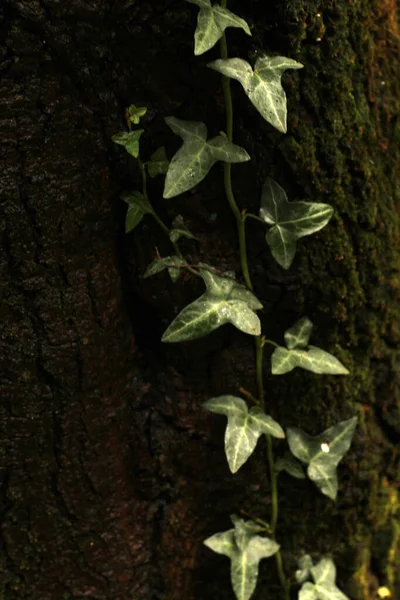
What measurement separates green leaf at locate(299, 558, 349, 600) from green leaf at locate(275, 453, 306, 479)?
21 cm

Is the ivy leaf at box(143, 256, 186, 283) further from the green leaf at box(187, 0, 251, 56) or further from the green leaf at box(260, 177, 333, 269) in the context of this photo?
the green leaf at box(187, 0, 251, 56)

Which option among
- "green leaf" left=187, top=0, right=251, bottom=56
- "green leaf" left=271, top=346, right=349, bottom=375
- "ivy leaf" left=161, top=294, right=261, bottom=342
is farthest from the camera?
"green leaf" left=271, top=346, right=349, bottom=375

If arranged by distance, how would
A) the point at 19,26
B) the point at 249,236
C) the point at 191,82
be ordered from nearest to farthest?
the point at 19,26 → the point at 191,82 → the point at 249,236

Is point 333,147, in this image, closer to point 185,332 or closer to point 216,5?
point 216,5

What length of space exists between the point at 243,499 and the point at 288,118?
2.47 feet

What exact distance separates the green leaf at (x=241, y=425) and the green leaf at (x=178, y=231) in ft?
1.00

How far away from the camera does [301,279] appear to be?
124cm

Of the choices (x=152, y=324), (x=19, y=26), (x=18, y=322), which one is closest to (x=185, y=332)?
(x=152, y=324)

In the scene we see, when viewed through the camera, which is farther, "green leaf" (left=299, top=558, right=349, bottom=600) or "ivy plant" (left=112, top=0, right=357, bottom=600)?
"green leaf" (left=299, top=558, right=349, bottom=600)

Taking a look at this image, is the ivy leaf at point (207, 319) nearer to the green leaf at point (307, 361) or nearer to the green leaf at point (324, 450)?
the green leaf at point (307, 361)

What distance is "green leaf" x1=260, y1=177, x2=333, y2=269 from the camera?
1.15 metres

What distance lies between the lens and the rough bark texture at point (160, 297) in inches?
41.7

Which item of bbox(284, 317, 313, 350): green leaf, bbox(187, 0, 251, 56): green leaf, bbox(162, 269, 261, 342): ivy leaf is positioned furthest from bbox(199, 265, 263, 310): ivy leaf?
bbox(187, 0, 251, 56): green leaf

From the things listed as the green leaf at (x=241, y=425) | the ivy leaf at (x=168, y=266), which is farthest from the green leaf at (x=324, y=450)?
the ivy leaf at (x=168, y=266)
